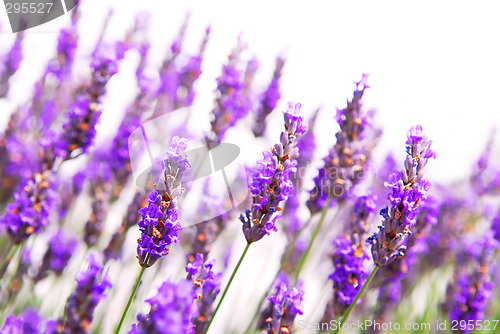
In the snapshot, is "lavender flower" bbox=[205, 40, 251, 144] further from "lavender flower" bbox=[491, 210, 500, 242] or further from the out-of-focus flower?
"lavender flower" bbox=[491, 210, 500, 242]

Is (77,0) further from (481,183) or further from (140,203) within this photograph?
(481,183)

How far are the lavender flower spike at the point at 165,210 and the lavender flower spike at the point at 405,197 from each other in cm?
94

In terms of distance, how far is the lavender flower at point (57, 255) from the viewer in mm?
3354

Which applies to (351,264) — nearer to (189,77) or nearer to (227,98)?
(227,98)

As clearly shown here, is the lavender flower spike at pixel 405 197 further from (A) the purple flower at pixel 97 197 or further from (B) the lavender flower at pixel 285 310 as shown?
(A) the purple flower at pixel 97 197

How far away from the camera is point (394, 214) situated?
2303 mm

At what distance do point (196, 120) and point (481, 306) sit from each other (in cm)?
336

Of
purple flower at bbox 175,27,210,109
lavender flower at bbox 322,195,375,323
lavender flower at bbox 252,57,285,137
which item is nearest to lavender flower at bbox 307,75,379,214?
lavender flower at bbox 322,195,375,323

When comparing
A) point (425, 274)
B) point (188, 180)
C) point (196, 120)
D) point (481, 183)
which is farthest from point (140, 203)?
point (481, 183)

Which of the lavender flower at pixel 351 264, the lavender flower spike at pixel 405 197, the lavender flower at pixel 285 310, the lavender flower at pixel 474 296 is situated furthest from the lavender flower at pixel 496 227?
the lavender flower at pixel 285 310

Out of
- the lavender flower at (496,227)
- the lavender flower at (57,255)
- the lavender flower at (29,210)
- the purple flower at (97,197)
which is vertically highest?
the lavender flower at (29,210)

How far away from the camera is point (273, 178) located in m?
2.17

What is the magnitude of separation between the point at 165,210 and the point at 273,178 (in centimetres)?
50

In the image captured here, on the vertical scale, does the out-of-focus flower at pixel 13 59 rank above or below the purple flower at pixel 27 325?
above
